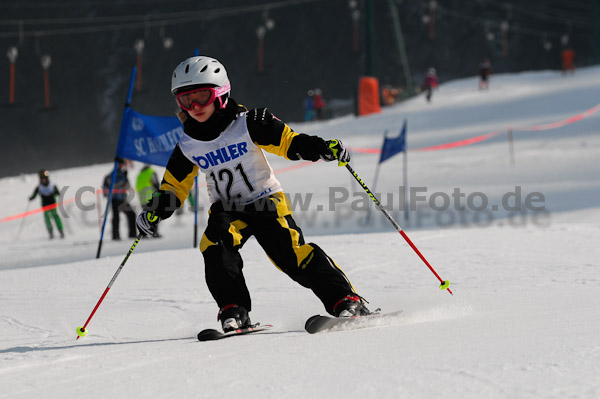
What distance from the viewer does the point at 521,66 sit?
49.8m

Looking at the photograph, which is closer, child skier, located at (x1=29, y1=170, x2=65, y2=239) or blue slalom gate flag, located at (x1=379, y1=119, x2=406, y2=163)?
blue slalom gate flag, located at (x1=379, y1=119, x2=406, y2=163)

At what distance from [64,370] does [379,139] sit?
60.5ft

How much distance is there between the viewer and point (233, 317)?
4488mm

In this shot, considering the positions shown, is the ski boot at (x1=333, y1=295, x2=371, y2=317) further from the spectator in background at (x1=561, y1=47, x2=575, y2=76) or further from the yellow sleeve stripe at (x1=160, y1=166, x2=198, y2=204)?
the spectator in background at (x1=561, y1=47, x2=575, y2=76)

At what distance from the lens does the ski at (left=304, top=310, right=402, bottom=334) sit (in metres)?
4.20

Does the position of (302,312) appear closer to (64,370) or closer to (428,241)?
(64,370)

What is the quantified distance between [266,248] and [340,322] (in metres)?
0.71

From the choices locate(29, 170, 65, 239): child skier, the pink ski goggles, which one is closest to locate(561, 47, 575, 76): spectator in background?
locate(29, 170, 65, 239): child skier

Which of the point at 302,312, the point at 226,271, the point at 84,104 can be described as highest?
the point at 84,104

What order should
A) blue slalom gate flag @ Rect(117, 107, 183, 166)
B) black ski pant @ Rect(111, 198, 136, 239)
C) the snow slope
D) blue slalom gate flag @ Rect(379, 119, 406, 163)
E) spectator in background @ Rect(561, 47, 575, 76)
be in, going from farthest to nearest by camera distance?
spectator in background @ Rect(561, 47, 575, 76)
black ski pant @ Rect(111, 198, 136, 239)
blue slalom gate flag @ Rect(379, 119, 406, 163)
blue slalom gate flag @ Rect(117, 107, 183, 166)
the snow slope

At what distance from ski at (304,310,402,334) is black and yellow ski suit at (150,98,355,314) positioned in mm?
267

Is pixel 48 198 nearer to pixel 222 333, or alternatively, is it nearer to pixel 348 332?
pixel 222 333

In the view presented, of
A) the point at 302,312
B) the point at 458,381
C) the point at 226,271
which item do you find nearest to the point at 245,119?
the point at 226,271

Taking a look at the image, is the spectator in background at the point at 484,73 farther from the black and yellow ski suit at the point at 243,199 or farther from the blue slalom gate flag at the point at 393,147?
the black and yellow ski suit at the point at 243,199
